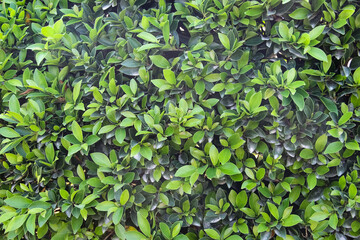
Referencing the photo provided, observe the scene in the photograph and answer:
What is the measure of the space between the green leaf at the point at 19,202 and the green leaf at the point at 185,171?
106 cm

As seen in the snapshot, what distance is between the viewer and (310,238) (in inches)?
89.5

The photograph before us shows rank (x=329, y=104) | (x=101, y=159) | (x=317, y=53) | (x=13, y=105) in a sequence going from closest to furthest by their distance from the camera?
(x=317, y=53)
(x=329, y=104)
(x=101, y=159)
(x=13, y=105)

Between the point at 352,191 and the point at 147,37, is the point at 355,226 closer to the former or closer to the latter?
the point at 352,191

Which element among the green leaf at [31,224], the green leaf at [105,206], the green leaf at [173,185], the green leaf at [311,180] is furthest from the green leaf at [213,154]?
the green leaf at [31,224]

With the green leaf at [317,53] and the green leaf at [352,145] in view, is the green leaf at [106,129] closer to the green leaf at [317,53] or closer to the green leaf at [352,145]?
the green leaf at [317,53]

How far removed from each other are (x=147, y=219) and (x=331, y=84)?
1.51 metres

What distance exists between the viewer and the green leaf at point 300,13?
216 centimetres

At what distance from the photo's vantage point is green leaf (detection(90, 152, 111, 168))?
→ 225cm

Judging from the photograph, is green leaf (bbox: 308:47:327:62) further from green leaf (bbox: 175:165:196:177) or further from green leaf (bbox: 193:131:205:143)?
green leaf (bbox: 175:165:196:177)

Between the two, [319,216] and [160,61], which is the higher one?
[160,61]

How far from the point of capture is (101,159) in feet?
7.41

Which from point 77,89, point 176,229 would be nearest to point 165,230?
point 176,229

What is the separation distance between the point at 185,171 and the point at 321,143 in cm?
85

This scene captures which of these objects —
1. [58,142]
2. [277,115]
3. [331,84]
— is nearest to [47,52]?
[58,142]
